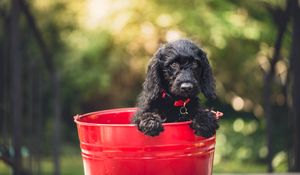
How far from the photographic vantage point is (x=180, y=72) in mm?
2182

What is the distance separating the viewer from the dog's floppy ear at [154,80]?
2.28m

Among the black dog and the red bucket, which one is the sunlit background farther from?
the red bucket

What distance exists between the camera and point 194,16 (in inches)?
219

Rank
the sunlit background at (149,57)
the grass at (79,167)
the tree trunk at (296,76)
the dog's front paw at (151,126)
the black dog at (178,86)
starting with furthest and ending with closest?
1. the grass at (79,167)
2. the sunlit background at (149,57)
3. the tree trunk at (296,76)
4. the black dog at (178,86)
5. the dog's front paw at (151,126)

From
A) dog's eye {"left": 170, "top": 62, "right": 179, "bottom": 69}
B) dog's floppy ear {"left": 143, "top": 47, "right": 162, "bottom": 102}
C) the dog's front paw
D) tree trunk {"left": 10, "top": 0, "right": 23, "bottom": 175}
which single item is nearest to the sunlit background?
tree trunk {"left": 10, "top": 0, "right": 23, "bottom": 175}

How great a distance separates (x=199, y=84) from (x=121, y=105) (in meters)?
4.87

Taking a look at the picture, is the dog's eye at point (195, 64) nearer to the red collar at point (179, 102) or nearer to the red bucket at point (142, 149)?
the red collar at point (179, 102)

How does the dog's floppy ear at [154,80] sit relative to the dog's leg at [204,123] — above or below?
above

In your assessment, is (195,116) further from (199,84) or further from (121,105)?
(121,105)

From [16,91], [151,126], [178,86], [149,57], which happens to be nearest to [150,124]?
[151,126]

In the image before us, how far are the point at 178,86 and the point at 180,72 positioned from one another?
3.1 inches

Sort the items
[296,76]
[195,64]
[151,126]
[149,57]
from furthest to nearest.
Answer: [149,57], [296,76], [195,64], [151,126]

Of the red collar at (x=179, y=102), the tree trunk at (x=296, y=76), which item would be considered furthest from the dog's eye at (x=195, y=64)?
the tree trunk at (x=296, y=76)

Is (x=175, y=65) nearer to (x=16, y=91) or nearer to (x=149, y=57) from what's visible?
(x=16, y=91)
